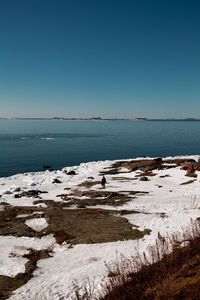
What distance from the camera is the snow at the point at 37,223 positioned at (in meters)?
21.5

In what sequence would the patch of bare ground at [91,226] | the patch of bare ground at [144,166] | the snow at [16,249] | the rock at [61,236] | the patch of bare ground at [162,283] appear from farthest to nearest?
the patch of bare ground at [144,166] < the rock at [61,236] < the patch of bare ground at [91,226] < the snow at [16,249] < the patch of bare ground at [162,283]

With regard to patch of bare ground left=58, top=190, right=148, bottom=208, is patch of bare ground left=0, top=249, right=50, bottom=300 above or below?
above

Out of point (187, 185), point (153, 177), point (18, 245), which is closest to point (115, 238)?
point (18, 245)

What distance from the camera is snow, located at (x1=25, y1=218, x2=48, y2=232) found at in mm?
21547

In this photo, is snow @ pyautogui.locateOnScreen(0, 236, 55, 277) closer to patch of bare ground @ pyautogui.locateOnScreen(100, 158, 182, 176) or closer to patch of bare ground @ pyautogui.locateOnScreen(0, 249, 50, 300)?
patch of bare ground @ pyautogui.locateOnScreen(0, 249, 50, 300)

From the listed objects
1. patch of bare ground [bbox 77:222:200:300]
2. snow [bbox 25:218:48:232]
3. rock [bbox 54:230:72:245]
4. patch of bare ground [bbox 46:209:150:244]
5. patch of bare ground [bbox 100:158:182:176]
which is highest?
patch of bare ground [bbox 77:222:200:300]

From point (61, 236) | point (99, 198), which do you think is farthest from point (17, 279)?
point (99, 198)

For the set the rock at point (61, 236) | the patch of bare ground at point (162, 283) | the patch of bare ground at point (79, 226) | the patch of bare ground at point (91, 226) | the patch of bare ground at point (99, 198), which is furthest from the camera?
the patch of bare ground at point (99, 198)

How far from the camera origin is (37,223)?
22484mm

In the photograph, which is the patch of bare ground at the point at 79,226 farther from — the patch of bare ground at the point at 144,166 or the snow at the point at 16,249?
the patch of bare ground at the point at 144,166

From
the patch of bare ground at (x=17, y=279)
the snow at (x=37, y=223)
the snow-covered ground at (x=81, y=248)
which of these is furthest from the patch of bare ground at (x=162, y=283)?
the snow at (x=37, y=223)

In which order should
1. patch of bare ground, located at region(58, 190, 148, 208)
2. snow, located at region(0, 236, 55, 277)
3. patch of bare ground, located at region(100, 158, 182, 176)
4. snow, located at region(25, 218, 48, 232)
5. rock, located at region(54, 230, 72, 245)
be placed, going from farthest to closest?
patch of bare ground, located at region(100, 158, 182, 176) → patch of bare ground, located at region(58, 190, 148, 208) → snow, located at region(25, 218, 48, 232) → rock, located at region(54, 230, 72, 245) → snow, located at region(0, 236, 55, 277)

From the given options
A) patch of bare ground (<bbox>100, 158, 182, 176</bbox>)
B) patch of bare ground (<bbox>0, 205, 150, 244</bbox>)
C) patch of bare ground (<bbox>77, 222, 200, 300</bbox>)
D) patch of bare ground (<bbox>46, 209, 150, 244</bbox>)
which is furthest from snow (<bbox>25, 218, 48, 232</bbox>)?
patch of bare ground (<bbox>100, 158, 182, 176</bbox>)

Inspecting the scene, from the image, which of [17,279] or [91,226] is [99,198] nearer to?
[91,226]
